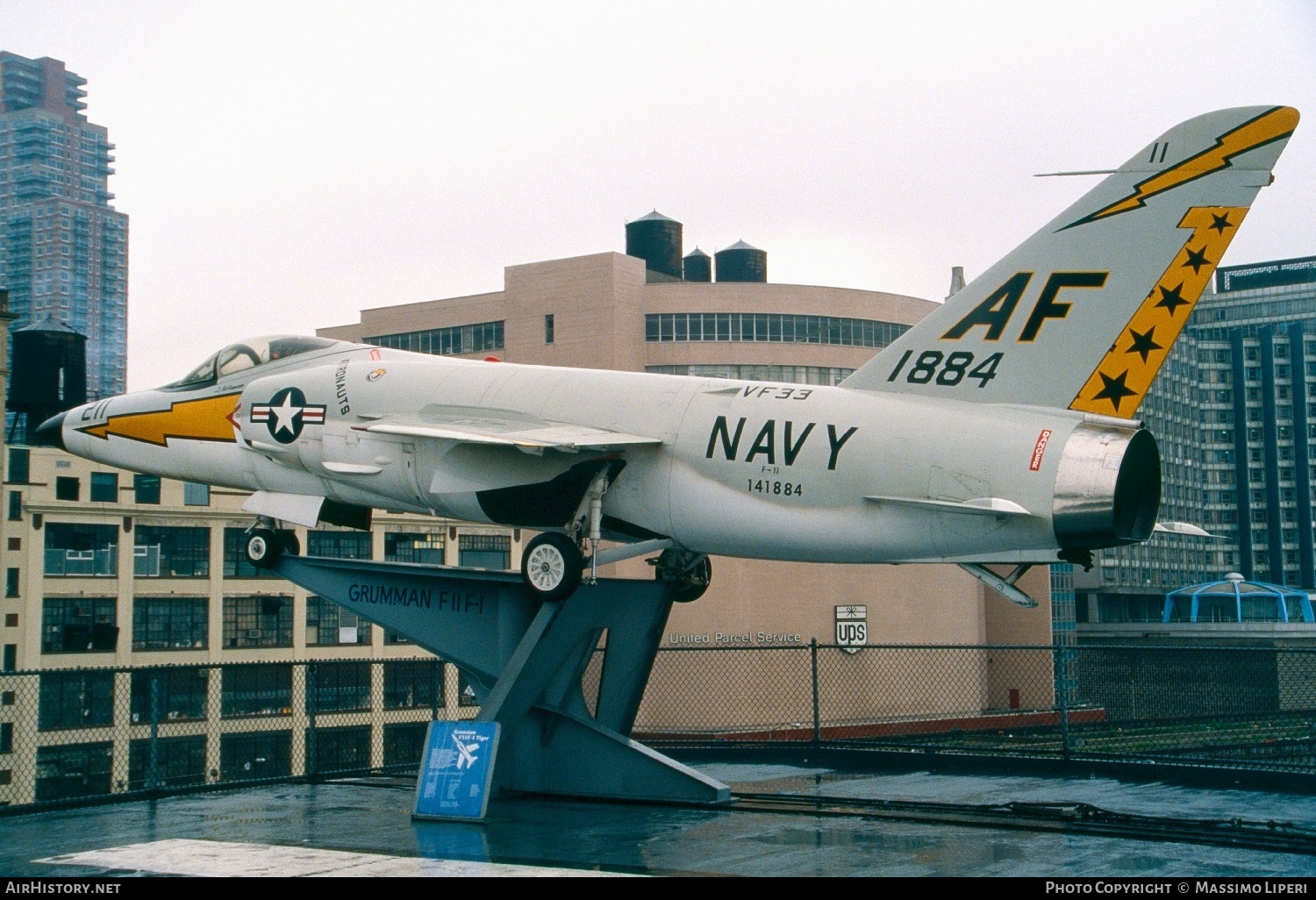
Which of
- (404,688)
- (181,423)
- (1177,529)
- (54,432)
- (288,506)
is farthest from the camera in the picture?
(404,688)

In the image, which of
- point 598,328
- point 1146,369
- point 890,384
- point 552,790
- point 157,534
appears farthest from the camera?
point 598,328

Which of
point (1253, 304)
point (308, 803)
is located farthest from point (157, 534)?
point (1253, 304)

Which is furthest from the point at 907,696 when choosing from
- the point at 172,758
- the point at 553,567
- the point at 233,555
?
the point at 553,567

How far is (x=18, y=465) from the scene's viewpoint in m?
67.9

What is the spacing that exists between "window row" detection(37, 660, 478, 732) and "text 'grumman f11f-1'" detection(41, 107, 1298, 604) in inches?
1678

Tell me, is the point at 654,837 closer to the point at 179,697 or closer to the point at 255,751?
the point at 255,751

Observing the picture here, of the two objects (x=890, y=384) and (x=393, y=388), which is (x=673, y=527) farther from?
(x=393, y=388)

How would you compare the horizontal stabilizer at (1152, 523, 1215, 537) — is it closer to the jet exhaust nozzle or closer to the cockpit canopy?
the jet exhaust nozzle

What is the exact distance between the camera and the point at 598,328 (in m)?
76.6

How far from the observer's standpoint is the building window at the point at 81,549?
2692 inches

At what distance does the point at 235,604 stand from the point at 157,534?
5388 mm

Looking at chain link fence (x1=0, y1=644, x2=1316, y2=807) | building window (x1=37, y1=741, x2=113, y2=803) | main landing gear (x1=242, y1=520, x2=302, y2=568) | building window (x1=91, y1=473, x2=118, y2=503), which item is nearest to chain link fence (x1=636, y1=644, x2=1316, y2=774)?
chain link fence (x1=0, y1=644, x2=1316, y2=807)

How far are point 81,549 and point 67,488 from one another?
3189mm

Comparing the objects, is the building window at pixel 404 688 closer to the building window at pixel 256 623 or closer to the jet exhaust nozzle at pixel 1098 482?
the building window at pixel 256 623
